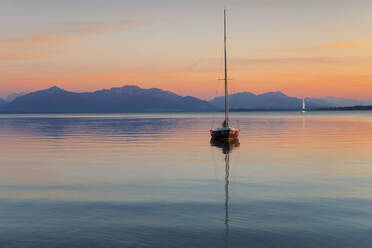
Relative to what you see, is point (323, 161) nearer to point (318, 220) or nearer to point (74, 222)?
point (318, 220)

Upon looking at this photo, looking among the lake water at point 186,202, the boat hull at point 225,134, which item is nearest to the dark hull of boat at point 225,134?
the boat hull at point 225,134

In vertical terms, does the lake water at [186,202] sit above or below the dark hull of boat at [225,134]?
below

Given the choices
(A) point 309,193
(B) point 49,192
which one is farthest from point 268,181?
(B) point 49,192

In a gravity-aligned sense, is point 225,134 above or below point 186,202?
above

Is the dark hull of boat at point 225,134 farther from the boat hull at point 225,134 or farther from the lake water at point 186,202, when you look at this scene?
the lake water at point 186,202

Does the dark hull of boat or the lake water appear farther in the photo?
the dark hull of boat

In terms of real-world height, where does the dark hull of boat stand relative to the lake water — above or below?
above

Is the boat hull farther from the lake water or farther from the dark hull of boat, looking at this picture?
the lake water

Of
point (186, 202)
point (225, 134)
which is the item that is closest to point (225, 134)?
point (225, 134)

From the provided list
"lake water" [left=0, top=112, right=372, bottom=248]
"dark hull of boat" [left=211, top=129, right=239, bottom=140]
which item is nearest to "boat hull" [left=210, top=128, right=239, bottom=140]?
"dark hull of boat" [left=211, top=129, right=239, bottom=140]

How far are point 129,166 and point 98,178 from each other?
5454 millimetres

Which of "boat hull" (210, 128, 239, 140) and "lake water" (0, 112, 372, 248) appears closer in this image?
"lake water" (0, 112, 372, 248)

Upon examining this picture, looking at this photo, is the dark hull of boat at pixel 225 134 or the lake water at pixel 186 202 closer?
the lake water at pixel 186 202

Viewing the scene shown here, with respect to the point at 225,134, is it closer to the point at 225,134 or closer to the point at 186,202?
the point at 225,134
